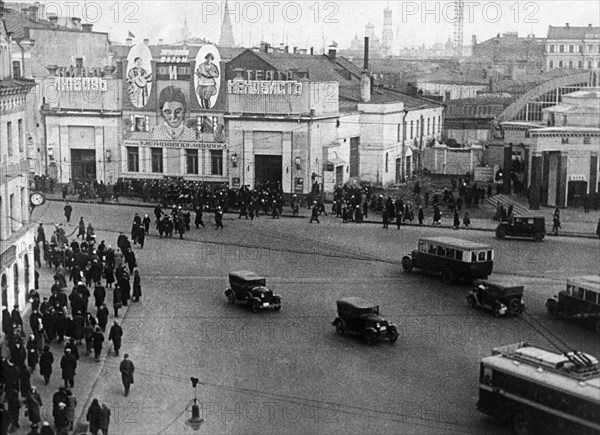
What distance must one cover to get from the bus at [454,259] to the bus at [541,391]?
10376 mm

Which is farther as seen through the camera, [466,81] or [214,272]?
[466,81]

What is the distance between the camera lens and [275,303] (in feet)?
84.6

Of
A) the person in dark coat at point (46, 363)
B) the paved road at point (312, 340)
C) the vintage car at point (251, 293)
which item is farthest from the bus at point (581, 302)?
the person in dark coat at point (46, 363)

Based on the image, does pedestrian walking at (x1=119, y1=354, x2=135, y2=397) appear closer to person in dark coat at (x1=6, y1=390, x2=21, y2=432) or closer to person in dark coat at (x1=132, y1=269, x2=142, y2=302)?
person in dark coat at (x1=6, y1=390, x2=21, y2=432)

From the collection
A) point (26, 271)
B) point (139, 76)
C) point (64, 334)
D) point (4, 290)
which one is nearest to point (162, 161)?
point (139, 76)

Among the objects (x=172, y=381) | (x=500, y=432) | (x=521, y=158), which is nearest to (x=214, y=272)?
(x=172, y=381)

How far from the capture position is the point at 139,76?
169ft

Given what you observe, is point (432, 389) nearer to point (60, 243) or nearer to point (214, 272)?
point (214, 272)

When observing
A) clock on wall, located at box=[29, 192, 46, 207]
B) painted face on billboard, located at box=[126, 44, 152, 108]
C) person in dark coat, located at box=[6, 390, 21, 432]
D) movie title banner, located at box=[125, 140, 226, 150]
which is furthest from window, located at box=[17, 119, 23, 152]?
painted face on billboard, located at box=[126, 44, 152, 108]

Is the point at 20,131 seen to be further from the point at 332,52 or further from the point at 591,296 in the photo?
the point at 332,52

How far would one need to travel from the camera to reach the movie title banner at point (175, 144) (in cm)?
5041

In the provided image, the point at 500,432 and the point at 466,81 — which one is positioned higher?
the point at 466,81

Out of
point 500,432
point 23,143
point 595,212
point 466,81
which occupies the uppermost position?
point 466,81

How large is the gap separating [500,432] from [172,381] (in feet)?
23.4
